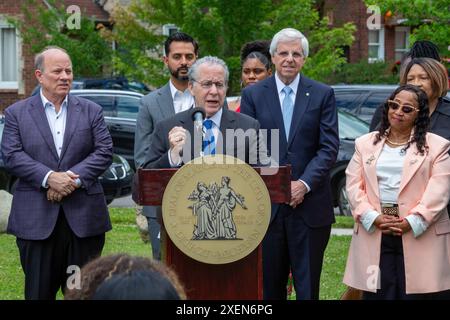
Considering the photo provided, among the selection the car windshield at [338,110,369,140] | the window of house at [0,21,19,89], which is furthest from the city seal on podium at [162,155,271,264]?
the window of house at [0,21,19,89]

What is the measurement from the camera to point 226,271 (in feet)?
18.7

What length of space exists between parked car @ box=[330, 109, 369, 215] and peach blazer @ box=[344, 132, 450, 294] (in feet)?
25.2

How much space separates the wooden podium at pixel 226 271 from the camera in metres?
5.59

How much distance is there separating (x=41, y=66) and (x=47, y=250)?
4.30ft

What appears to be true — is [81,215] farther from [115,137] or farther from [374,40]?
[374,40]

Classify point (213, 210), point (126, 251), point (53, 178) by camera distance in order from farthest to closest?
point (126, 251)
point (53, 178)
point (213, 210)

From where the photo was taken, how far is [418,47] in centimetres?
789

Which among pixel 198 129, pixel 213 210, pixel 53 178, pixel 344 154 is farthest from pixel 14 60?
pixel 213 210

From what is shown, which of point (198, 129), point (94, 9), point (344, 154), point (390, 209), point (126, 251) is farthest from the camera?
point (94, 9)

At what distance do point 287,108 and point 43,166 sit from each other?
1750 mm

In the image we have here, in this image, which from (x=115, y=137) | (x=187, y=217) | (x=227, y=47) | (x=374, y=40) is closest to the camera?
(x=187, y=217)

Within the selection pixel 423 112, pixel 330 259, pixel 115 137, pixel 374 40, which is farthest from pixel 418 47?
pixel 374 40

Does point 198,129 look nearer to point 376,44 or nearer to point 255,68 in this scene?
point 255,68

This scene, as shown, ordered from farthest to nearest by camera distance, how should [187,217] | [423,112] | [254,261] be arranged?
[423,112], [254,261], [187,217]
